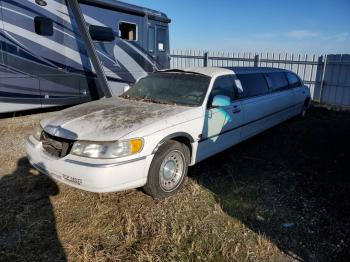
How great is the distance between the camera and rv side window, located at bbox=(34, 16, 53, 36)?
7409mm

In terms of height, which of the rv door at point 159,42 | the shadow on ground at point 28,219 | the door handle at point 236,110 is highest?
the rv door at point 159,42

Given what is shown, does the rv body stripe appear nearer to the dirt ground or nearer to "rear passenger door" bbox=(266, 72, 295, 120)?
the dirt ground

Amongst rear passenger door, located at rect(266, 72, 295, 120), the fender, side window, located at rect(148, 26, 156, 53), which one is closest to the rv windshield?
the fender

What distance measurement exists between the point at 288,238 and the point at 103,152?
212 cm

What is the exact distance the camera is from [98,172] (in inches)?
131

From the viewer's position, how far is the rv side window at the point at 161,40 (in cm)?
1057

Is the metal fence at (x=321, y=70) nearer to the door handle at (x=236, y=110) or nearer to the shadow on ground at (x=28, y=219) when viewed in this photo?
the door handle at (x=236, y=110)

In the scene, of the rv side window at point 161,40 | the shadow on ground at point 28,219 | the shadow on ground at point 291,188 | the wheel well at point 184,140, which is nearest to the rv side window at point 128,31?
the rv side window at point 161,40

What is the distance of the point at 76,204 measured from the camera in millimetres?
3836

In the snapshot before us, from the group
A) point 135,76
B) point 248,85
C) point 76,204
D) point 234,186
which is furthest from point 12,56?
point 234,186

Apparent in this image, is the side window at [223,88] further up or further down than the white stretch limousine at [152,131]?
further up

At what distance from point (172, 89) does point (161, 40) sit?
6.33m

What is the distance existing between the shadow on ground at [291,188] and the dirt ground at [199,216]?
0.5 inches

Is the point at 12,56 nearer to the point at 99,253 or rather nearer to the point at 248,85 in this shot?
the point at 248,85
